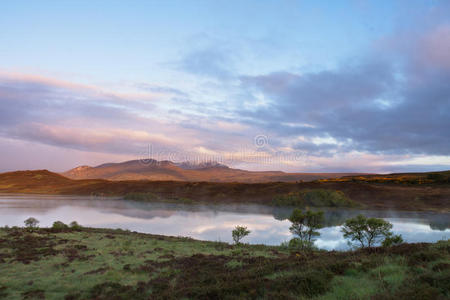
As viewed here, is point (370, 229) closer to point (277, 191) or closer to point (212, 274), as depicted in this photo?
point (212, 274)

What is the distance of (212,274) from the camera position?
32.7 feet

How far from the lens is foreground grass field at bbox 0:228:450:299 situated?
644 cm

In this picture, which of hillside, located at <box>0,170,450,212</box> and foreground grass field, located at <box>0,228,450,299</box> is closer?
foreground grass field, located at <box>0,228,450,299</box>

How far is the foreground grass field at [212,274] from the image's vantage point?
6441mm

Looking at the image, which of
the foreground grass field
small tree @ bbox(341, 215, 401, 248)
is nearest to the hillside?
small tree @ bbox(341, 215, 401, 248)

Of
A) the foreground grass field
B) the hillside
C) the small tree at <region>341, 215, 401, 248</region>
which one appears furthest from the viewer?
the hillside

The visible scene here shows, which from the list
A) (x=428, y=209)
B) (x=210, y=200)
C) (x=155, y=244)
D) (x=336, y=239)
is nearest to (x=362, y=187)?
(x=428, y=209)

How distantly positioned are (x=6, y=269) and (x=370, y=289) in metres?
14.7

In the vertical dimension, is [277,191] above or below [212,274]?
below

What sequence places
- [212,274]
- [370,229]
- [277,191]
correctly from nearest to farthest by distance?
[212,274], [370,229], [277,191]

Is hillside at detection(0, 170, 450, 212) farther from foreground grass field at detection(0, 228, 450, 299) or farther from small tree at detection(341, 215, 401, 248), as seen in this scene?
foreground grass field at detection(0, 228, 450, 299)

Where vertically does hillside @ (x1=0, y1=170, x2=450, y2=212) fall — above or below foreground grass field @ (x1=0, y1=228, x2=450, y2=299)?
below

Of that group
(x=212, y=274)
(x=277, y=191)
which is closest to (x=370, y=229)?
(x=212, y=274)

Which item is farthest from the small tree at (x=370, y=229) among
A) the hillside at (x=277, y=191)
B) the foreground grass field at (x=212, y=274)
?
the hillside at (x=277, y=191)
